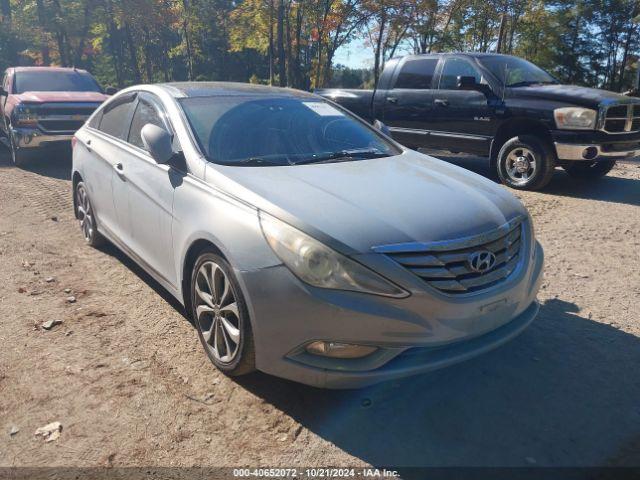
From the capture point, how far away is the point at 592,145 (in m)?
7.20

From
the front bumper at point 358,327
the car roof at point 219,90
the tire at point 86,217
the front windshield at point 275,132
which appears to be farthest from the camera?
the tire at point 86,217

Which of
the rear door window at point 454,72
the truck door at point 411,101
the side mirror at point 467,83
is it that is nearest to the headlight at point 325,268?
the side mirror at point 467,83

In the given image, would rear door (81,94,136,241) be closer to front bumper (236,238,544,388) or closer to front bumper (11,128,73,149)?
front bumper (236,238,544,388)

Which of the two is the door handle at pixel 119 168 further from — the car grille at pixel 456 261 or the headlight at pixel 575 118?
the headlight at pixel 575 118

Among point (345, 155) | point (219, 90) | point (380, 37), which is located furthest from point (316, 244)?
point (380, 37)

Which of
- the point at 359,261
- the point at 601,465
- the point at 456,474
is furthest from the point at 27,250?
the point at 601,465

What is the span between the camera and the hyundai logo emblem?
275 centimetres

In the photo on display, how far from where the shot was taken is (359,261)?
2.56 metres

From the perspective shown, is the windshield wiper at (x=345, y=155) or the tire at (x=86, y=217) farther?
the tire at (x=86, y=217)

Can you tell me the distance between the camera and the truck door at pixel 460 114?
826cm

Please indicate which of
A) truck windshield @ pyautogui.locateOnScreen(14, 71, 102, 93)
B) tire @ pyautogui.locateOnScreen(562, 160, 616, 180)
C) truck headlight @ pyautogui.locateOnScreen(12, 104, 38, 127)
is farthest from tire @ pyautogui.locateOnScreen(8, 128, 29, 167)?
tire @ pyautogui.locateOnScreen(562, 160, 616, 180)

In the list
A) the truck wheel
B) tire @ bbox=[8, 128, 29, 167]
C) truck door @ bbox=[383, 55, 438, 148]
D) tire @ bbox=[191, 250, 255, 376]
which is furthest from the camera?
tire @ bbox=[8, 128, 29, 167]

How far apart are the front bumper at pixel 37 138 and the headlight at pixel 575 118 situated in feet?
26.0

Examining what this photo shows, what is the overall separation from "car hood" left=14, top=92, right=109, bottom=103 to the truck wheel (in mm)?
7285
